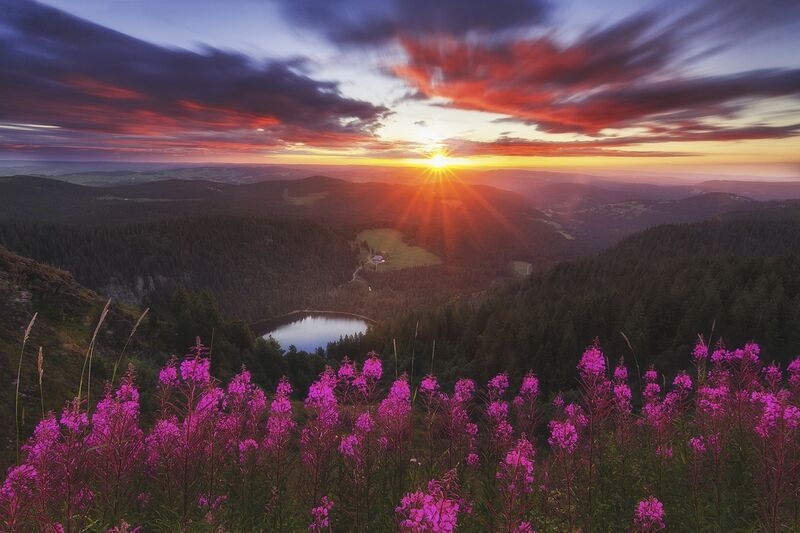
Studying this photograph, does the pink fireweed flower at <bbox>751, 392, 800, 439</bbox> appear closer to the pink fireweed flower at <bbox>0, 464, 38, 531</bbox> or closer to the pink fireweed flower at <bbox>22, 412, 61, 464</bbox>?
the pink fireweed flower at <bbox>0, 464, 38, 531</bbox>

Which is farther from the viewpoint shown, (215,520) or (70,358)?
(70,358)

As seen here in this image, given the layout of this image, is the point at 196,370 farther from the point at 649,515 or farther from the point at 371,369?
the point at 649,515

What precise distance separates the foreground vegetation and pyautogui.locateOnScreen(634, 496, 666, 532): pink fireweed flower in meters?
0.03

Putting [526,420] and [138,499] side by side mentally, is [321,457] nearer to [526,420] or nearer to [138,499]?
[138,499]

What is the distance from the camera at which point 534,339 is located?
86500mm

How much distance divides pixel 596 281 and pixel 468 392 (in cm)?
13968

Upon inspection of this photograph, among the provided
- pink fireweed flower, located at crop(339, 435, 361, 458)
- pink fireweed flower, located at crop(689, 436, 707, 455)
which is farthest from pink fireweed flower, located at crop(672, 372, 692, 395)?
pink fireweed flower, located at crop(339, 435, 361, 458)

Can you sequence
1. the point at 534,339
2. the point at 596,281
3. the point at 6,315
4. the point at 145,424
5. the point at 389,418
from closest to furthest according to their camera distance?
the point at 389,418 < the point at 145,424 < the point at 6,315 < the point at 534,339 < the point at 596,281

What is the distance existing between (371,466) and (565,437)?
4.32 meters

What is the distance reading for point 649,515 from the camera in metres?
7.15

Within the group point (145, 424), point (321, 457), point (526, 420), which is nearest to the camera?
point (321, 457)

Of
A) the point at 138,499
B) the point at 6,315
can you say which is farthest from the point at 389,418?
the point at 6,315

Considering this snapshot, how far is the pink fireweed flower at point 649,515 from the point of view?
276 inches

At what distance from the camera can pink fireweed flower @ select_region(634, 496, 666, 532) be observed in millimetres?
7016
